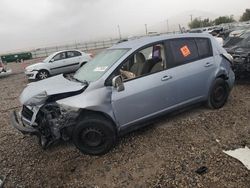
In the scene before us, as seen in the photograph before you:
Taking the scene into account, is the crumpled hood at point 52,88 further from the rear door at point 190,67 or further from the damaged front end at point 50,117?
the rear door at point 190,67

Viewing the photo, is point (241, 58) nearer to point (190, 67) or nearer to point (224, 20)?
point (190, 67)

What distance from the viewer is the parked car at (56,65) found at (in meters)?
13.8

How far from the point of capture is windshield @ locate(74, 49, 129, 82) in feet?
15.7

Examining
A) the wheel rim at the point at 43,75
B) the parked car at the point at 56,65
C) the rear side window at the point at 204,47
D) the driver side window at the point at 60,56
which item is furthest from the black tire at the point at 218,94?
the driver side window at the point at 60,56

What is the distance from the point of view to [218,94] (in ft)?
19.5

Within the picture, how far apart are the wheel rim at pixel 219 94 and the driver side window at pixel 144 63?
1.51 meters

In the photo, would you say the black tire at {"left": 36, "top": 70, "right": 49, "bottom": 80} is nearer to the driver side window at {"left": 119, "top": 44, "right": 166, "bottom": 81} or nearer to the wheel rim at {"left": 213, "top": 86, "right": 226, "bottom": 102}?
the driver side window at {"left": 119, "top": 44, "right": 166, "bottom": 81}

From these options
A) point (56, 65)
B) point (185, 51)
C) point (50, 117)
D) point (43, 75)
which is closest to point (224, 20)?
point (56, 65)

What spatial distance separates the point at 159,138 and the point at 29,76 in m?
10.8

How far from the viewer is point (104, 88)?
14.7ft

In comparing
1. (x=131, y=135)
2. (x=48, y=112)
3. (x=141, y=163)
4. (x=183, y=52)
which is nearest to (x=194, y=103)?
(x=183, y=52)

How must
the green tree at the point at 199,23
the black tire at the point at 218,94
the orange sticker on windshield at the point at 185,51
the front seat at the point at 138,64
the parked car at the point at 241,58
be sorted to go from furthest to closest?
1. the green tree at the point at 199,23
2. the parked car at the point at 241,58
3. the black tire at the point at 218,94
4. the orange sticker on windshield at the point at 185,51
5. the front seat at the point at 138,64

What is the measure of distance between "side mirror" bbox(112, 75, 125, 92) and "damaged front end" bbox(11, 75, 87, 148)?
502 millimetres

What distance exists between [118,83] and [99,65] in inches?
33.9
